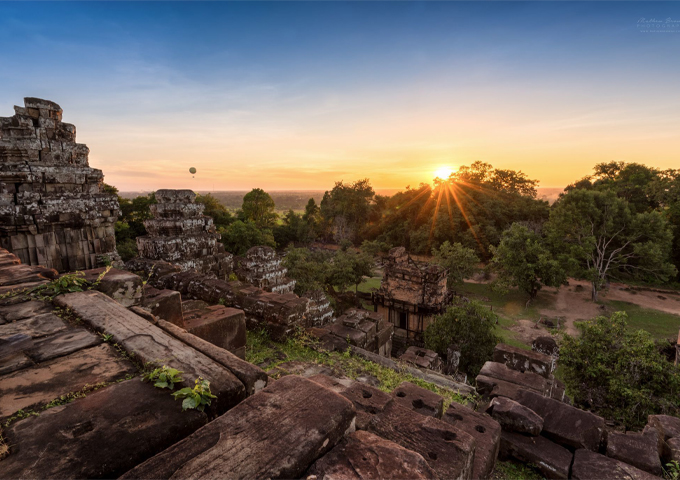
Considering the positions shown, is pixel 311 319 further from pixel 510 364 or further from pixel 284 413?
pixel 284 413

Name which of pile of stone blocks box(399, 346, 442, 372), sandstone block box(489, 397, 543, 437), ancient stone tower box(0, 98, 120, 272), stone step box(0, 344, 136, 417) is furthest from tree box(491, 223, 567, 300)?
stone step box(0, 344, 136, 417)

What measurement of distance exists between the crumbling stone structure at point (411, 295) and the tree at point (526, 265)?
30.2ft

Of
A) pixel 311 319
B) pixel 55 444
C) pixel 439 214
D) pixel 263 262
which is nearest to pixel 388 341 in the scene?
pixel 311 319

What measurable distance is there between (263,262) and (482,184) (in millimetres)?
43750

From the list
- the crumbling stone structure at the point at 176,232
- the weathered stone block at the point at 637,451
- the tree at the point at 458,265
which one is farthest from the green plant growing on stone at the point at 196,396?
the tree at the point at 458,265

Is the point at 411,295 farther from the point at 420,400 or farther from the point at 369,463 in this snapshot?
the point at 369,463

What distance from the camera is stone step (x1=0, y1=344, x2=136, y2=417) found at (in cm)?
161

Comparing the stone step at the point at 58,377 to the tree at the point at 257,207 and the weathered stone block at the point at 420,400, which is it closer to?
the weathered stone block at the point at 420,400

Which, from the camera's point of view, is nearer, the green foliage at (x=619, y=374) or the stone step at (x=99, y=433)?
the stone step at (x=99, y=433)

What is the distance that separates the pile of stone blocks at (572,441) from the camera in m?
3.30

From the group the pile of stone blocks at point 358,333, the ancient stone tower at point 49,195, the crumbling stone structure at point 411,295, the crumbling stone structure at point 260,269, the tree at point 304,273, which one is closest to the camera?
the ancient stone tower at point 49,195

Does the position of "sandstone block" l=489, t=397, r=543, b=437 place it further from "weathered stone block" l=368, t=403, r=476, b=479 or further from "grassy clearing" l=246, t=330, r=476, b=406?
"weathered stone block" l=368, t=403, r=476, b=479

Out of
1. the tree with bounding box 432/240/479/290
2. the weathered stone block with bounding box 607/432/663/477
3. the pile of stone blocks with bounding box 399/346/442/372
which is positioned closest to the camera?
the weathered stone block with bounding box 607/432/663/477

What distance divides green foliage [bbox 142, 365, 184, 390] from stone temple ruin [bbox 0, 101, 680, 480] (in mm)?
37
